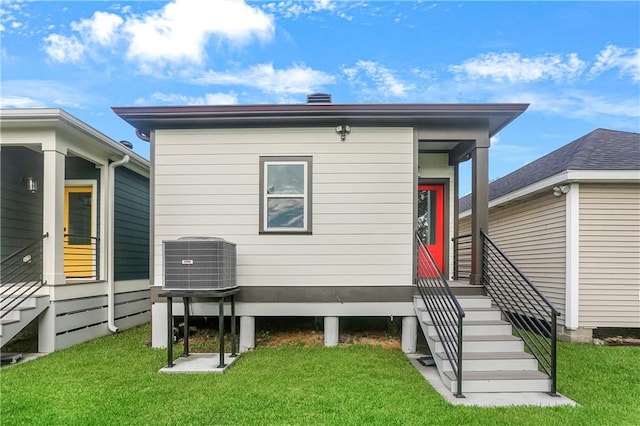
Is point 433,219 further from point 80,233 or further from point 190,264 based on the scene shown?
point 80,233

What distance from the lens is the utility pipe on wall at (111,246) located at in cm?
674

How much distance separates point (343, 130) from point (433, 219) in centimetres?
249

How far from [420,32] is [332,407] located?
413 inches

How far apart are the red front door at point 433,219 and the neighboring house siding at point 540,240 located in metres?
1.82

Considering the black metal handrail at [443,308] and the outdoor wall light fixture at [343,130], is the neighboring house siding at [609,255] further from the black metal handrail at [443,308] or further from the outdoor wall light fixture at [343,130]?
the outdoor wall light fixture at [343,130]

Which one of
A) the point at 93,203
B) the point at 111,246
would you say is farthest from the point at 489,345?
the point at 93,203

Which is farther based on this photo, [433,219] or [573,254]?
[433,219]

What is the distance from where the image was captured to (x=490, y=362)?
4.07 m

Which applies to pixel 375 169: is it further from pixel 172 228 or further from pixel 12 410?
pixel 12 410

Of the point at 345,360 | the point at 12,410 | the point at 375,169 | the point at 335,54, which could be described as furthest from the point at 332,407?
the point at 335,54

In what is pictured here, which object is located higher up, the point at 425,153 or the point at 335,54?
the point at 335,54

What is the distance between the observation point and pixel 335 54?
15242 millimetres

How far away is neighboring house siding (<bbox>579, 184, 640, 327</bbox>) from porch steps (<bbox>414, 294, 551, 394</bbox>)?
2.35 metres

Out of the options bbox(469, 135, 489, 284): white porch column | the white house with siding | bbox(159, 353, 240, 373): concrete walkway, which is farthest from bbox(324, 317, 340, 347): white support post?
bbox(469, 135, 489, 284): white porch column
